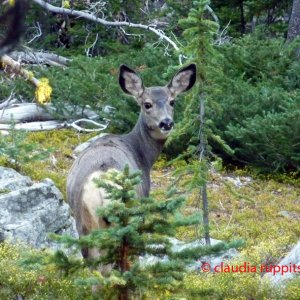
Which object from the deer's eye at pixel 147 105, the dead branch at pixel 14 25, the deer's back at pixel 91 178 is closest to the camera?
the dead branch at pixel 14 25

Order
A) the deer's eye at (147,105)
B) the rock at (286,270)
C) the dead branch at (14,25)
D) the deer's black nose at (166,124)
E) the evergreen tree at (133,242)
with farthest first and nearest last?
the deer's eye at (147,105), the deer's black nose at (166,124), the rock at (286,270), the evergreen tree at (133,242), the dead branch at (14,25)

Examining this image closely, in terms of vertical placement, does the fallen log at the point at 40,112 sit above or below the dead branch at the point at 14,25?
above

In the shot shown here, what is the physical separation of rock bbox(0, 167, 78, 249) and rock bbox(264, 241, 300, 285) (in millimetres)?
2393

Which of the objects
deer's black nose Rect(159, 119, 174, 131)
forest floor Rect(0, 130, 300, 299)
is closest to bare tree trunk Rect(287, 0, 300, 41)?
forest floor Rect(0, 130, 300, 299)

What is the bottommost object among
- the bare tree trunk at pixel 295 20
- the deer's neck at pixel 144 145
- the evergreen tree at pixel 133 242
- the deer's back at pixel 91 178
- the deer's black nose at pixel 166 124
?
the evergreen tree at pixel 133 242

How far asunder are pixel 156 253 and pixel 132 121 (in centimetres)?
→ 865

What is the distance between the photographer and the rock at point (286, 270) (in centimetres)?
721

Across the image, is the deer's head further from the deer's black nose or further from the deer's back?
the deer's back

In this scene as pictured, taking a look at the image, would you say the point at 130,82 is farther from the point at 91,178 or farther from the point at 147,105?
the point at 91,178

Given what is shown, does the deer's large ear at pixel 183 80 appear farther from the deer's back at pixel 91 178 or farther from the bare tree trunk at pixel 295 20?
the bare tree trunk at pixel 295 20

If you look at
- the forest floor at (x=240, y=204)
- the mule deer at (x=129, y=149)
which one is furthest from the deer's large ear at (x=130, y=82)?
the forest floor at (x=240, y=204)

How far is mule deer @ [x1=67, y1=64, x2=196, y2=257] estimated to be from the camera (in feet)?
22.6

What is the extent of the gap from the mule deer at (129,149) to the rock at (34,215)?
1.21 m

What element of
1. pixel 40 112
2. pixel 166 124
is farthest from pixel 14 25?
pixel 40 112
